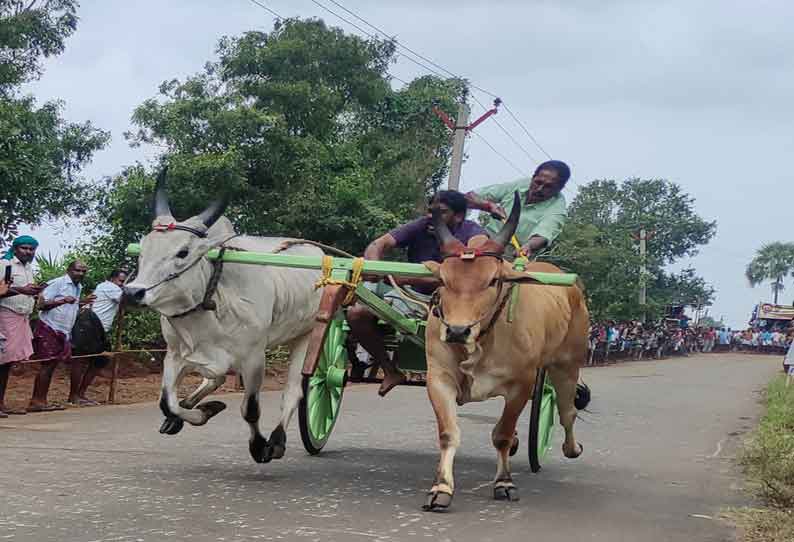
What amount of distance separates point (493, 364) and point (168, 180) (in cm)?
1226

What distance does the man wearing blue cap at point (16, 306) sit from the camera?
10.2 meters

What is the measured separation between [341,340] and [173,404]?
80.1 inches

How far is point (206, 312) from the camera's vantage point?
6789 millimetres

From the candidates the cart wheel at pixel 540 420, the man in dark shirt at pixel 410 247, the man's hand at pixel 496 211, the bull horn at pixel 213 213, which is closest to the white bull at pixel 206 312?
the bull horn at pixel 213 213

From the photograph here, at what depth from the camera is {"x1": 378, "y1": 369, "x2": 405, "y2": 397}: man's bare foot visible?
25.1ft

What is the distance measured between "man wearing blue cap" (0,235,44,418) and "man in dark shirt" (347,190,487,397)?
4128 mm

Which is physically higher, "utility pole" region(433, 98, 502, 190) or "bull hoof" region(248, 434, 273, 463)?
"utility pole" region(433, 98, 502, 190)

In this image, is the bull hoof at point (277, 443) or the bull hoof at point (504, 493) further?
the bull hoof at point (277, 443)

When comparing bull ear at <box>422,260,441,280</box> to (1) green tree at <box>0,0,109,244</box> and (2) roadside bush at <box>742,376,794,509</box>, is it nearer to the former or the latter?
(2) roadside bush at <box>742,376,794,509</box>

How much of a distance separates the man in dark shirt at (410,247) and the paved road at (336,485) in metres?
0.86

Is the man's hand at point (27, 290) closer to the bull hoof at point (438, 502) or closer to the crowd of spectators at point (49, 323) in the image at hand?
the crowd of spectators at point (49, 323)

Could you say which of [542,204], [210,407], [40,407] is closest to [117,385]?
[40,407]

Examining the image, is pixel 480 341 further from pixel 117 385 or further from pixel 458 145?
pixel 458 145

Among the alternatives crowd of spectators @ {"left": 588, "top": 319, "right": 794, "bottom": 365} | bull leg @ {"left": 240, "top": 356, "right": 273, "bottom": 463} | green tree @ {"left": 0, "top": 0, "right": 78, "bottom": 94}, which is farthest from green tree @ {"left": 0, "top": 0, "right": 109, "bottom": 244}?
crowd of spectators @ {"left": 588, "top": 319, "right": 794, "bottom": 365}
